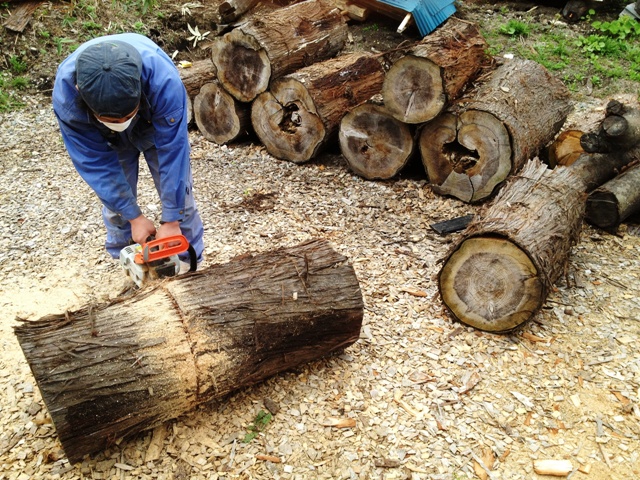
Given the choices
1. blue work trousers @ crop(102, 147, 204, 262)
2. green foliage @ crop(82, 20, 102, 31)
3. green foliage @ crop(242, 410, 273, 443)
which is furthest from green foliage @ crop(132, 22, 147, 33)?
green foliage @ crop(242, 410, 273, 443)

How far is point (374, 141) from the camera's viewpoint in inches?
175

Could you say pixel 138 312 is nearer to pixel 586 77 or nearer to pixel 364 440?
pixel 364 440

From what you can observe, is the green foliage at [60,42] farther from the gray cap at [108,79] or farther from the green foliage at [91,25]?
the gray cap at [108,79]

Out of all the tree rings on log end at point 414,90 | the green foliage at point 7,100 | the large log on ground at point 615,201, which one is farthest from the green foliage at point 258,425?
the green foliage at point 7,100

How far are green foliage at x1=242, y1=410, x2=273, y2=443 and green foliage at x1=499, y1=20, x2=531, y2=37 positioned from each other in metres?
6.27

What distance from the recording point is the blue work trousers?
2.93 metres

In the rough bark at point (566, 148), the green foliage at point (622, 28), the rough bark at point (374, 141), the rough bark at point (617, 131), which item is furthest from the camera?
the green foliage at point (622, 28)

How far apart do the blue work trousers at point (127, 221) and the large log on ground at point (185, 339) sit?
0.72 meters

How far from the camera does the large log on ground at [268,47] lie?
4.59 metres

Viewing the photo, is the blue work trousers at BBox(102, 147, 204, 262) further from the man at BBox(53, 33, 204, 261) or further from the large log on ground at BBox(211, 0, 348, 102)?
the large log on ground at BBox(211, 0, 348, 102)

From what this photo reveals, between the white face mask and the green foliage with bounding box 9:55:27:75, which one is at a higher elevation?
the white face mask

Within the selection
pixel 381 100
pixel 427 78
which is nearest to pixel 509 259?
pixel 427 78

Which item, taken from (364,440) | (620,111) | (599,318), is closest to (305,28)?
(620,111)

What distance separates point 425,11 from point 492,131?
310 centimetres
